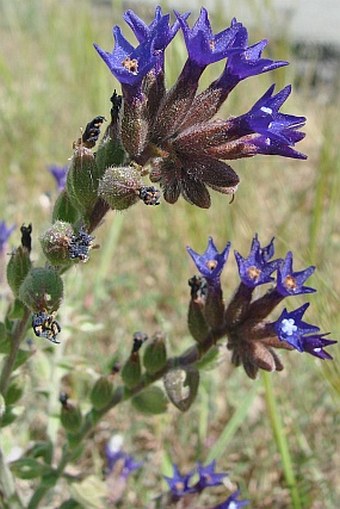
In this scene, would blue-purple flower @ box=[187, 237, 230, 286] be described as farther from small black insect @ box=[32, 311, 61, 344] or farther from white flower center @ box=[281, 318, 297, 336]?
small black insect @ box=[32, 311, 61, 344]

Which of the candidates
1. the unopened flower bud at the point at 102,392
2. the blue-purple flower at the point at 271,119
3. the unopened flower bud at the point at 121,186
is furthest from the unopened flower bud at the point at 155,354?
the blue-purple flower at the point at 271,119

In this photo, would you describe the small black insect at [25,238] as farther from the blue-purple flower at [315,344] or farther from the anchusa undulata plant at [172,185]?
the blue-purple flower at [315,344]

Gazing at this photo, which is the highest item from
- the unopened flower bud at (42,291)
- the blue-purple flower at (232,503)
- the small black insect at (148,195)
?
the small black insect at (148,195)

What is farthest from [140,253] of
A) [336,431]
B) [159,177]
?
[159,177]

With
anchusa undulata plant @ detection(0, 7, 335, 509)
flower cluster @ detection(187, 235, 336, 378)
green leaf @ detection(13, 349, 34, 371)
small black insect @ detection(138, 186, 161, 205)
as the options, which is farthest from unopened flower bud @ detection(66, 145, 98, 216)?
green leaf @ detection(13, 349, 34, 371)

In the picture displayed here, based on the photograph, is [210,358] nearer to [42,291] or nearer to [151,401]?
[151,401]

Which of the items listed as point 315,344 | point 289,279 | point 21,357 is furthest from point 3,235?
point 315,344
